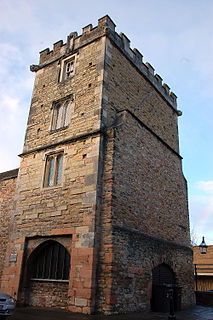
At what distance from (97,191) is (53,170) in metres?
2.81

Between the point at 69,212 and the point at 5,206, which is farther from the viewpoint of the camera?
the point at 5,206

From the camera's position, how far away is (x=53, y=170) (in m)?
11.7

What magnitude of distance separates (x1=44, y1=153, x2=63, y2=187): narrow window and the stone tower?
4 centimetres

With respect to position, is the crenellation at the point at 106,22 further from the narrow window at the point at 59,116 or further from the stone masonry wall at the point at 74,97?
the narrow window at the point at 59,116

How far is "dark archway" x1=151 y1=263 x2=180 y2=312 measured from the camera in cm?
993

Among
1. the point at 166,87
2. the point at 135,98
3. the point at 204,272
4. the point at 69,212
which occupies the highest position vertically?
the point at 166,87

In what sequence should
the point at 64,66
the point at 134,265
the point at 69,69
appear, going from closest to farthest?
the point at 134,265, the point at 69,69, the point at 64,66

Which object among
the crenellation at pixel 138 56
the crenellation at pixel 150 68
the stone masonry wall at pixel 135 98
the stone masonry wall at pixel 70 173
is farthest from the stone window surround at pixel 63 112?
the crenellation at pixel 150 68

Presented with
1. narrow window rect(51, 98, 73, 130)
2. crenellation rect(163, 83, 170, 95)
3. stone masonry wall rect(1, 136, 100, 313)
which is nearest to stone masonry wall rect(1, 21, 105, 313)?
stone masonry wall rect(1, 136, 100, 313)

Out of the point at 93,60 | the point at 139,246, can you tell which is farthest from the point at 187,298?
the point at 93,60

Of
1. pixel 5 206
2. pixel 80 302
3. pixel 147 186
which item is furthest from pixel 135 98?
pixel 80 302

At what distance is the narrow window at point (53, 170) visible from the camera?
11422 millimetres

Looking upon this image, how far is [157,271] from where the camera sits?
36.1 ft

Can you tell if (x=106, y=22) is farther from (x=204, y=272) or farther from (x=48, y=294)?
(x=204, y=272)
